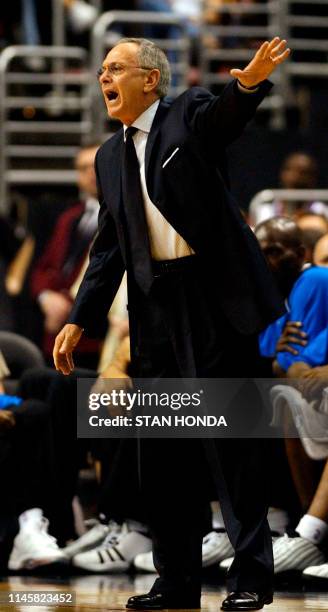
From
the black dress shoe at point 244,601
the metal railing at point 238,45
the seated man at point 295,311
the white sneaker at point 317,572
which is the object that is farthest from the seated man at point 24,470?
the metal railing at point 238,45

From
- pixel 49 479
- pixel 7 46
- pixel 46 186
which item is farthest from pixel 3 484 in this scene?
pixel 7 46

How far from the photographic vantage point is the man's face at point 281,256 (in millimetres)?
5770

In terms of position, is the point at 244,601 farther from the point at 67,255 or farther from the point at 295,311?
the point at 67,255

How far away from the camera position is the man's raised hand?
469 centimetres

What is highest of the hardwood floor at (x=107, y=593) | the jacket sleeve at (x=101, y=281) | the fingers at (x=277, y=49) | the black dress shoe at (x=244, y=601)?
the fingers at (x=277, y=49)

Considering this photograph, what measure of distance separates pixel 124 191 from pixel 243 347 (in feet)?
2.05

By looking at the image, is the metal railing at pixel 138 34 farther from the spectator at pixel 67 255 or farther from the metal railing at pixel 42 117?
the spectator at pixel 67 255

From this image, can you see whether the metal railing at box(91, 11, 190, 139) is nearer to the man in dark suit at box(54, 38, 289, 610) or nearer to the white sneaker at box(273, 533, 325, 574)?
the white sneaker at box(273, 533, 325, 574)

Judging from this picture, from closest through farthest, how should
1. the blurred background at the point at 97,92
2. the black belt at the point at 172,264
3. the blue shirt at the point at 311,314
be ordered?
the black belt at the point at 172,264, the blue shirt at the point at 311,314, the blurred background at the point at 97,92

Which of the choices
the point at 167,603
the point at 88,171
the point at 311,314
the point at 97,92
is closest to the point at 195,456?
the point at 167,603

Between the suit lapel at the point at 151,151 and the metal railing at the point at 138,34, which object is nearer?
the suit lapel at the point at 151,151

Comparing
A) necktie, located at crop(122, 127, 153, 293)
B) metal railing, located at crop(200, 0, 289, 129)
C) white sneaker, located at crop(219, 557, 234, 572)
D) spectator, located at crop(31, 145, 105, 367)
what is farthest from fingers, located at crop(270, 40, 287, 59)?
metal railing, located at crop(200, 0, 289, 129)

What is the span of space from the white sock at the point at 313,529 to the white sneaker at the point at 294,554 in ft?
0.08

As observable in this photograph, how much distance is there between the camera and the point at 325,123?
11352 millimetres
